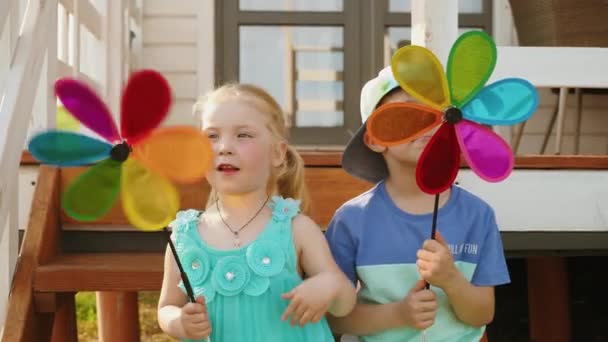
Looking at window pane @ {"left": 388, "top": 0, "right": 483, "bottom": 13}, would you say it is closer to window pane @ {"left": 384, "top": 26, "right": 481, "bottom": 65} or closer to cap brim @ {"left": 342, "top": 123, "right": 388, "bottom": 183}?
window pane @ {"left": 384, "top": 26, "right": 481, "bottom": 65}

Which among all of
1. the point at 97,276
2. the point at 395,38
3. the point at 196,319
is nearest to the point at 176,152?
the point at 196,319

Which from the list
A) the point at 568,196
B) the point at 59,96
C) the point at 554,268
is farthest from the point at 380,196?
the point at 554,268

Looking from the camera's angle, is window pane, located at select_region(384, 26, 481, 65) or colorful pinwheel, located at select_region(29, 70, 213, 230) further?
window pane, located at select_region(384, 26, 481, 65)

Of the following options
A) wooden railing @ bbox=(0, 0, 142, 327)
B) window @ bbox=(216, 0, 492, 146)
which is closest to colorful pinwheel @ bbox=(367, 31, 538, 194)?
wooden railing @ bbox=(0, 0, 142, 327)

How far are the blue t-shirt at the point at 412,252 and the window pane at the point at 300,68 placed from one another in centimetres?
311

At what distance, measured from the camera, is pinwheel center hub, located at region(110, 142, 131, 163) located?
1.24 meters

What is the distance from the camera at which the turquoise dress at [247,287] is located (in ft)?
4.79

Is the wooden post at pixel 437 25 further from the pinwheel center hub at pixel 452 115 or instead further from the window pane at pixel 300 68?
the window pane at pixel 300 68

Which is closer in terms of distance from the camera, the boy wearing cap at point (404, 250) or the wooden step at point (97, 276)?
the boy wearing cap at point (404, 250)

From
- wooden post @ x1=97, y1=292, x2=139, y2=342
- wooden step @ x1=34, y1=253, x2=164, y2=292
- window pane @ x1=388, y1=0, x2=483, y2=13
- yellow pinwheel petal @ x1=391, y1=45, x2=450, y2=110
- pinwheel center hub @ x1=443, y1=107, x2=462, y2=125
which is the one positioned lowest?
wooden post @ x1=97, y1=292, x2=139, y2=342

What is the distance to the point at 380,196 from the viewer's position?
64.6 inches

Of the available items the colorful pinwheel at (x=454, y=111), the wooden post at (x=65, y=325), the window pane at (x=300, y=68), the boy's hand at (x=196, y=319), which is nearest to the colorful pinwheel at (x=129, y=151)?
the boy's hand at (x=196, y=319)

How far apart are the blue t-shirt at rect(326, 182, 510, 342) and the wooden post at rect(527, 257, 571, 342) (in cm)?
167

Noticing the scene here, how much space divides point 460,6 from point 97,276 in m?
3.26
